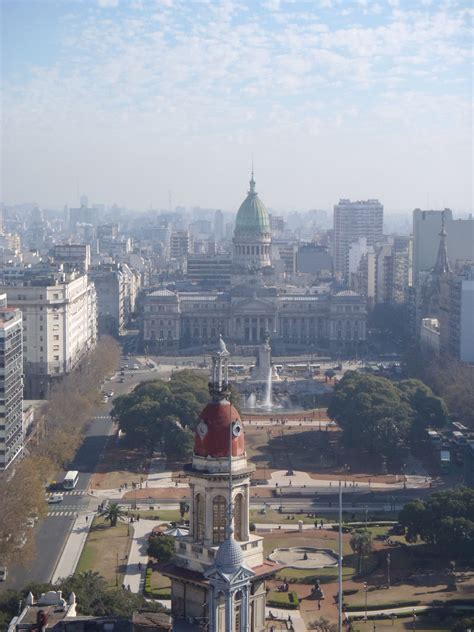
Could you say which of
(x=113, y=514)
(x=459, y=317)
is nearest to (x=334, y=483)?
(x=113, y=514)

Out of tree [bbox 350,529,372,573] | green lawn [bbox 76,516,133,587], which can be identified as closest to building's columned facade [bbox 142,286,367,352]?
green lawn [bbox 76,516,133,587]

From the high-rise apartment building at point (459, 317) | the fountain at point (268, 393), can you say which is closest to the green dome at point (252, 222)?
the high-rise apartment building at point (459, 317)

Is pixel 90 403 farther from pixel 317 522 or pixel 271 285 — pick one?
pixel 271 285

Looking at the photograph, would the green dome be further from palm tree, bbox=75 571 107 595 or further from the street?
palm tree, bbox=75 571 107 595

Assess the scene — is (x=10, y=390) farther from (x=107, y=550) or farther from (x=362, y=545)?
(x=362, y=545)

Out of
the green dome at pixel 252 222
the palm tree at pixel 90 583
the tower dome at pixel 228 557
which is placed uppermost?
the green dome at pixel 252 222

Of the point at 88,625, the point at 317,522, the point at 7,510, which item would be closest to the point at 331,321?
the point at 317,522

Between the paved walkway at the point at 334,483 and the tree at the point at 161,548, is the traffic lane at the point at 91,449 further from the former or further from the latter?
the tree at the point at 161,548
